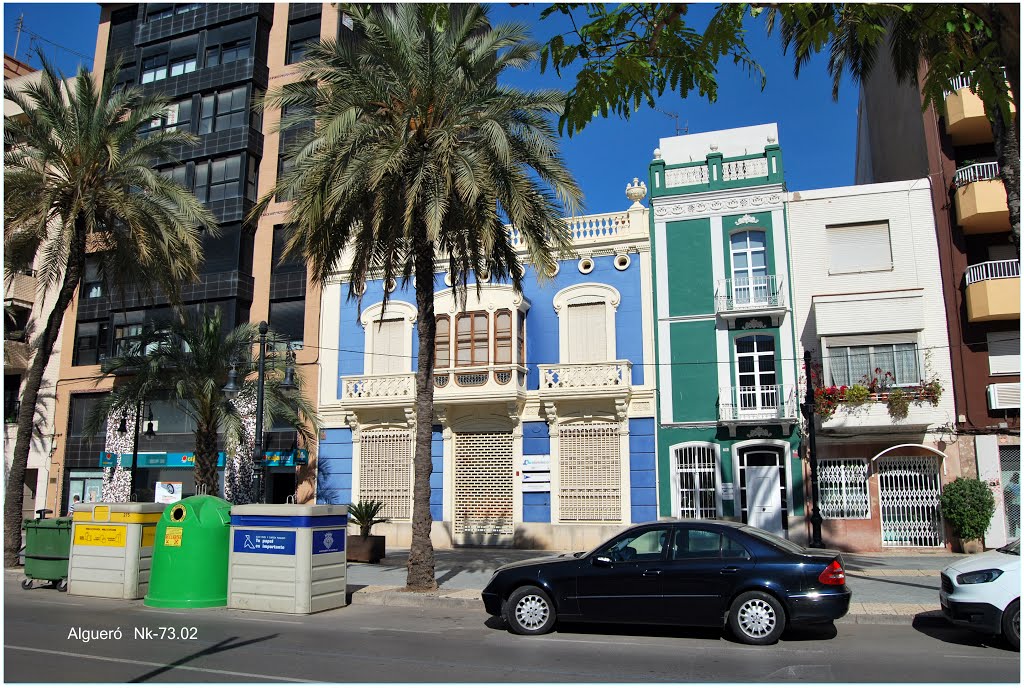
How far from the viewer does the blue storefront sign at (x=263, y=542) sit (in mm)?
12180

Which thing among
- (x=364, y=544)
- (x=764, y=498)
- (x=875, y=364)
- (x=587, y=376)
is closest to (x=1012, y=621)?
(x=764, y=498)

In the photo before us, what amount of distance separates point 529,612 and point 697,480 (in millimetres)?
13597

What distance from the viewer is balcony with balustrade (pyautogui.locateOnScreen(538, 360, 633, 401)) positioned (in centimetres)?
2359

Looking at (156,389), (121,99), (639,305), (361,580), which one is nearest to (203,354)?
(156,389)

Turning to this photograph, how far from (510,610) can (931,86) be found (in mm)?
7799

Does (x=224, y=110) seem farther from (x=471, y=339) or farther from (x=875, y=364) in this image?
(x=875, y=364)

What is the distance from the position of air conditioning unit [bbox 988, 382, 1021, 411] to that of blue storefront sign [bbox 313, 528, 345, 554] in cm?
1747

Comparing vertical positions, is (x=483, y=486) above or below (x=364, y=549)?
above

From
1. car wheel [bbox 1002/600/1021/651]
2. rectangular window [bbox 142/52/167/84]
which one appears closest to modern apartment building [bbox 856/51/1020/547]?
car wheel [bbox 1002/600/1021/651]

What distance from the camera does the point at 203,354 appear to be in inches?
917

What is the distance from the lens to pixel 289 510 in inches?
477

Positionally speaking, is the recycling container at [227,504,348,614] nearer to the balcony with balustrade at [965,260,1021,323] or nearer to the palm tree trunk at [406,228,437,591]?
the palm tree trunk at [406,228,437,591]

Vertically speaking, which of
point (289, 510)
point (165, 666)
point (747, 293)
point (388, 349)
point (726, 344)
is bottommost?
point (165, 666)

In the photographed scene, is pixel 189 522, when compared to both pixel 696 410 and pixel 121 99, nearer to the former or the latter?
pixel 121 99
